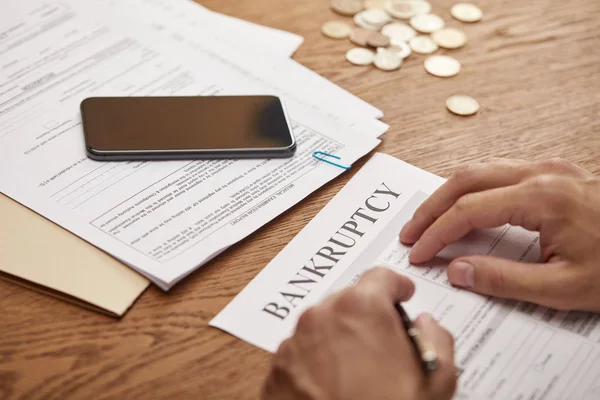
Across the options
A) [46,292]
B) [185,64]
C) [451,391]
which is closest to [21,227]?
[46,292]

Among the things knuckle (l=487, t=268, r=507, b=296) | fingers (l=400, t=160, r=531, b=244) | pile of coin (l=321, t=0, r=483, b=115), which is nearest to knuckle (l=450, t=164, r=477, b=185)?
fingers (l=400, t=160, r=531, b=244)

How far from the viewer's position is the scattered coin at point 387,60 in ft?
3.22

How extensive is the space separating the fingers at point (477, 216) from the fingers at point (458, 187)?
0.02 m

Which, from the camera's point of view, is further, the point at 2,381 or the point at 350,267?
the point at 350,267

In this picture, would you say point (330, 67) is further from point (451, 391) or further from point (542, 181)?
point (451, 391)

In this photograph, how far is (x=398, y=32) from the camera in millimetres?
1041

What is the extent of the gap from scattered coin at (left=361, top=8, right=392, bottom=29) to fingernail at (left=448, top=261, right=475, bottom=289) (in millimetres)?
490

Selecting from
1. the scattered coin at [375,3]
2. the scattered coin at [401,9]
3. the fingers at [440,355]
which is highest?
the scattered coin at [375,3]

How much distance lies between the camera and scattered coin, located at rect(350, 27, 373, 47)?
102 cm

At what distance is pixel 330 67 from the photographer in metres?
0.98

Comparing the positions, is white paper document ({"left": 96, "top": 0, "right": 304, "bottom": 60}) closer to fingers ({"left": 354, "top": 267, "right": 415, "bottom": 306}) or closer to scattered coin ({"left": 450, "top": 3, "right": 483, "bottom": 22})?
scattered coin ({"left": 450, "top": 3, "right": 483, "bottom": 22})

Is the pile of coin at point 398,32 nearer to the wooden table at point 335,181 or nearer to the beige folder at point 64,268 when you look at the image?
A: the wooden table at point 335,181

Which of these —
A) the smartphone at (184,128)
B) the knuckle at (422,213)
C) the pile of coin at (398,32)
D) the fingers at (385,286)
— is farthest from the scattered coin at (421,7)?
the fingers at (385,286)

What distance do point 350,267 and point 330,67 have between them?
0.37 metres
